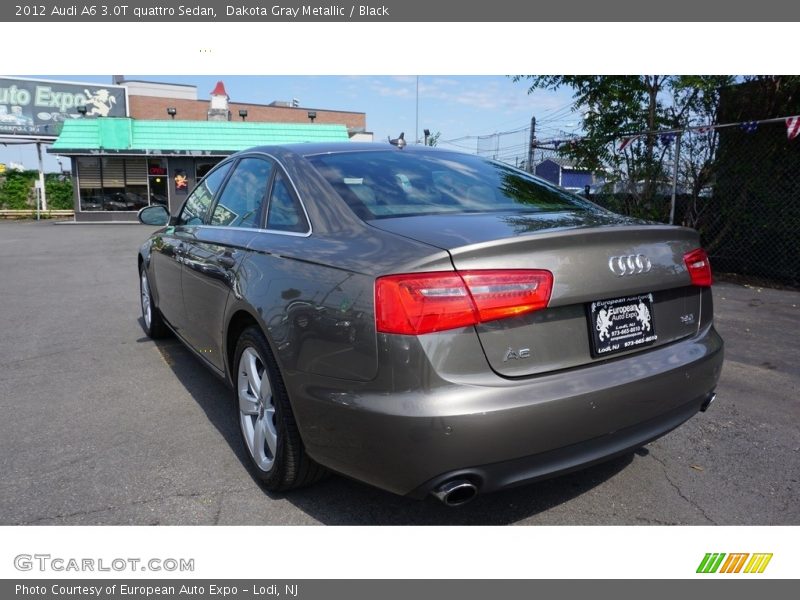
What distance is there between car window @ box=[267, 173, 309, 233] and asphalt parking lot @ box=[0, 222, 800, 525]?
1.24 metres

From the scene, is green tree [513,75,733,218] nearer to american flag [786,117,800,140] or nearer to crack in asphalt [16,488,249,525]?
american flag [786,117,800,140]

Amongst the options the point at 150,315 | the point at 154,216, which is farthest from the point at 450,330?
the point at 150,315

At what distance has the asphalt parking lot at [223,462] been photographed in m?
2.74

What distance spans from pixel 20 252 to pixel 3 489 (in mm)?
13421

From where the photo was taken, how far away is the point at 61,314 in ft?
23.2

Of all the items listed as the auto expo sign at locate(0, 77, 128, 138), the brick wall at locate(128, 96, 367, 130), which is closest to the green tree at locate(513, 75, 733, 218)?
the auto expo sign at locate(0, 77, 128, 138)

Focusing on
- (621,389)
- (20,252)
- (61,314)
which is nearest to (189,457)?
(621,389)

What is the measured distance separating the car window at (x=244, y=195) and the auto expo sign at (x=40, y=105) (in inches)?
1593

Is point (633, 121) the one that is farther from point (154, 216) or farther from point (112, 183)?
point (112, 183)

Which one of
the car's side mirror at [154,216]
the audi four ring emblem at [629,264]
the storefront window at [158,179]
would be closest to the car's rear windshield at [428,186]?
the audi four ring emblem at [629,264]

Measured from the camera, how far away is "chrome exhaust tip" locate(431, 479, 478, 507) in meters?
2.11

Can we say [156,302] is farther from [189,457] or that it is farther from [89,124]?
[89,124]

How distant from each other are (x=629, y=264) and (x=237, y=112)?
6151cm

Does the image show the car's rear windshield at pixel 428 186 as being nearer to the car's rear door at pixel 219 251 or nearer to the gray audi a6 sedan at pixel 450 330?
the gray audi a6 sedan at pixel 450 330
